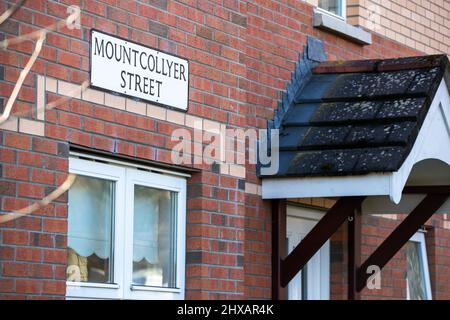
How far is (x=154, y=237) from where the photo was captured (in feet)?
24.4

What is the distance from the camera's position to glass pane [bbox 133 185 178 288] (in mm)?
7293

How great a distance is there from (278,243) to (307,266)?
94 cm

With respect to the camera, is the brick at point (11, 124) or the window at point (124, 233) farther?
the window at point (124, 233)

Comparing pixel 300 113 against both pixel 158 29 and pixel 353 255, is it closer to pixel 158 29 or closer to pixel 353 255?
pixel 353 255

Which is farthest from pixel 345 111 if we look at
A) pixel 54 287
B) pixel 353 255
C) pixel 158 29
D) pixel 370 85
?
pixel 54 287

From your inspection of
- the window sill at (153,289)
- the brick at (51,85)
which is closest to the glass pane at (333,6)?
the window sill at (153,289)

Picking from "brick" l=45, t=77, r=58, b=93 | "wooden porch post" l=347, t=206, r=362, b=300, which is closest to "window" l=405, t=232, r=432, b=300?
"wooden porch post" l=347, t=206, r=362, b=300

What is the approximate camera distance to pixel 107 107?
22.3ft

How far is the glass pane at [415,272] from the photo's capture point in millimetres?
11273

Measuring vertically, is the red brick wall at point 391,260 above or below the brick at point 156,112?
below

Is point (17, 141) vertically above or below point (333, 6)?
below

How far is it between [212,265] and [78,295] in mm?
1232

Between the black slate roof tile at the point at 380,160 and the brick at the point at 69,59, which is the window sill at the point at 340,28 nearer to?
the black slate roof tile at the point at 380,160

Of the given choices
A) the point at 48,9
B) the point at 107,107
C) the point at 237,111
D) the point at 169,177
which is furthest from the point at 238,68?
the point at 48,9
